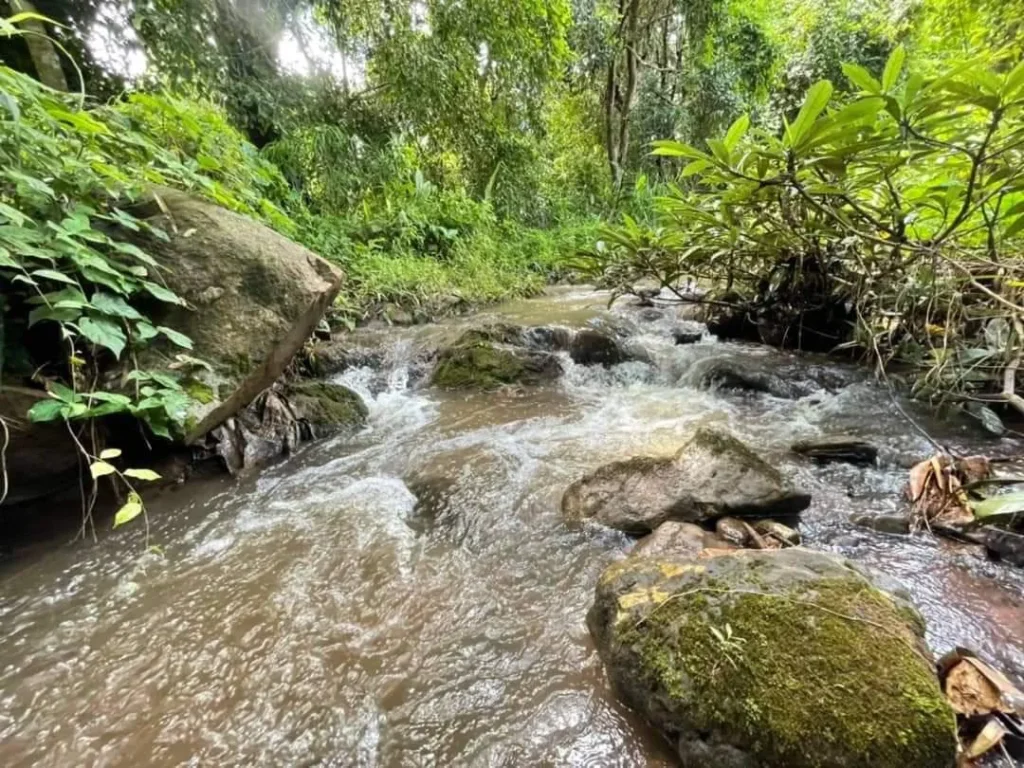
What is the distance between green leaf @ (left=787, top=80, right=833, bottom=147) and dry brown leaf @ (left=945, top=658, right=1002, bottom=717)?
168 cm

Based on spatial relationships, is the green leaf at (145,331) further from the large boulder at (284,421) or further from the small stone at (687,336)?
the small stone at (687,336)

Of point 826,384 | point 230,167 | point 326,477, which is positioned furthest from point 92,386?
point 826,384

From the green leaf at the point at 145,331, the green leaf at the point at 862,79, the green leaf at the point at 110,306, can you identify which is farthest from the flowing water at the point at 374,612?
the green leaf at the point at 862,79

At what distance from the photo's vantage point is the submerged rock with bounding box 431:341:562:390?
4301 mm

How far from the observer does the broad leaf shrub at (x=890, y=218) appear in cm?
166

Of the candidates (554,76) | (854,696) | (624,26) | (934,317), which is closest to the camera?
(854,696)

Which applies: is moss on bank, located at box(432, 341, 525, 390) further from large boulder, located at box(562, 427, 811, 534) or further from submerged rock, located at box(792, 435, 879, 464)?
submerged rock, located at box(792, 435, 879, 464)

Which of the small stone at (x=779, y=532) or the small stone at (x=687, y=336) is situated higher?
the small stone at (x=687, y=336)

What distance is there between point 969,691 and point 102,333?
2.96 metres

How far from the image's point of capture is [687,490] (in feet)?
7.14

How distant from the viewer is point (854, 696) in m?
1.10

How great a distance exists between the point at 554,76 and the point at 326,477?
8.14m

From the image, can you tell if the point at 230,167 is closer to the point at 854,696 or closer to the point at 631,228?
the point at 631,228

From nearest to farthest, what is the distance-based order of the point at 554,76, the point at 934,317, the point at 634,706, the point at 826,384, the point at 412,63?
1. the point at 634,706
2. the point at 934,317
3. the point at 826,384
4. the point at 412,63
5. the point at 554,76
